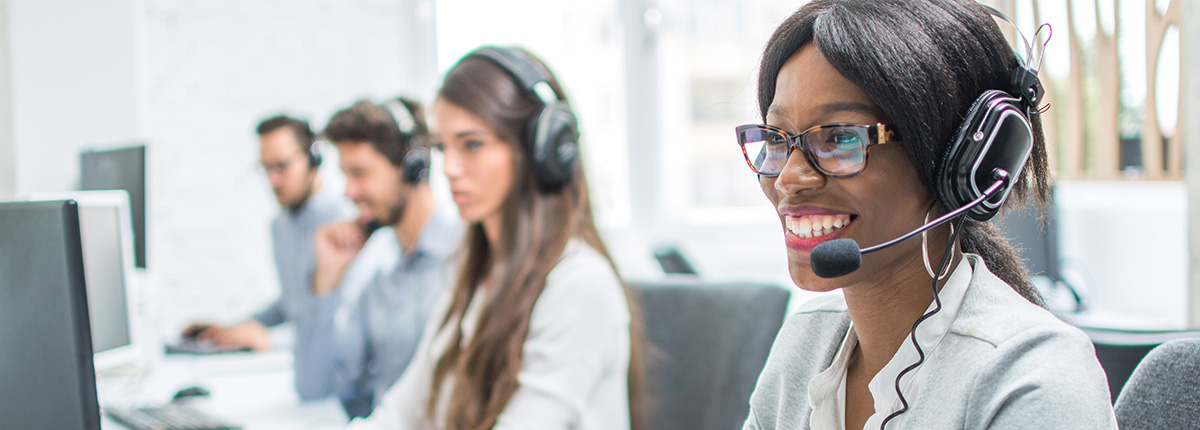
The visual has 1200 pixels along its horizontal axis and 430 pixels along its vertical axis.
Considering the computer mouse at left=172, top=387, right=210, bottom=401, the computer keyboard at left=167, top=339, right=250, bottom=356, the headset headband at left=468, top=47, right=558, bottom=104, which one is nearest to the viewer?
the headset headband at left=468, top=47, right=558, bottom=104

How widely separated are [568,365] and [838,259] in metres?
0.74

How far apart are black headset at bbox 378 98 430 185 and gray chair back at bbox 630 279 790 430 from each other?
777 mm

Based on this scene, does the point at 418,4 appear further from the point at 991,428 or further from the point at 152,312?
the point at 991,428

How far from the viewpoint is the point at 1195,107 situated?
1269mm

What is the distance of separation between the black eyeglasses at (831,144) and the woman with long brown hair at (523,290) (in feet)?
2.14

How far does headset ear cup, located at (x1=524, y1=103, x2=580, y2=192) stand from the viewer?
1313mm

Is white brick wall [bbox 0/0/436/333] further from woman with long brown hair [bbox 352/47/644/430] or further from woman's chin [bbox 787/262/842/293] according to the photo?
woman's chin [bbox 787/262/842/293]

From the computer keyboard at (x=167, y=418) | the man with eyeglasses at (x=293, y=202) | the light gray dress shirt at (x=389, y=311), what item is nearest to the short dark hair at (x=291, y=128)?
the man with eyeglasses at (x=293, y=202)

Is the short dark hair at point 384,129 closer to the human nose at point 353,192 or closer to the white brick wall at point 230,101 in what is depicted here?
the human nose at point 353,192

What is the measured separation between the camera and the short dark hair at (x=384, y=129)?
2062 millimetres

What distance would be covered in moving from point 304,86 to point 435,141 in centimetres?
223

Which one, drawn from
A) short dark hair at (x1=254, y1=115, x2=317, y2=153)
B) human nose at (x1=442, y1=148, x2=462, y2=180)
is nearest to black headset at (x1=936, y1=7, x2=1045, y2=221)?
human nose at (x1=442, y1=148, x2=462, y2=180)

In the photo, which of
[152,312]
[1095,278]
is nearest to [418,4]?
[152,312]

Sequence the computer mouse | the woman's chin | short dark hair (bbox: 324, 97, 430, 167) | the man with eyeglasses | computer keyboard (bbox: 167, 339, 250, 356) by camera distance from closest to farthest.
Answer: the woman's chin, the computer mouse, short dark hair (bbox: 324, 97, 430, 167), computer keyboard (bbox: 167, 339, 250, 356), the man with eyeglasses
